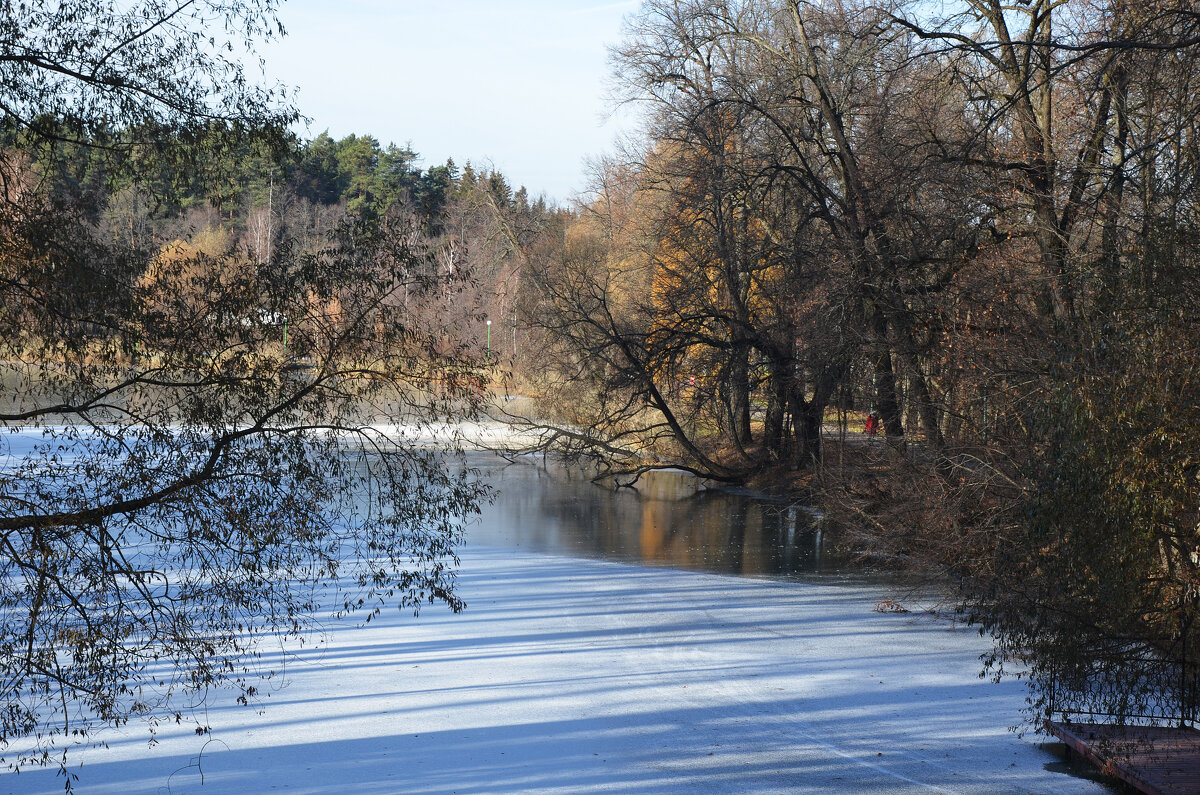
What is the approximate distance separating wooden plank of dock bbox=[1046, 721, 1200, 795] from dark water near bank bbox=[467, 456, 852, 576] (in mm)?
7106

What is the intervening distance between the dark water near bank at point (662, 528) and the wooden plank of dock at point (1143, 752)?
23.3ft

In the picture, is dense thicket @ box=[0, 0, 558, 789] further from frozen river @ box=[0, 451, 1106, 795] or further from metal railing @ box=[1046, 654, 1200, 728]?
metal railing @ box=[1046, 654, 1200, 728]

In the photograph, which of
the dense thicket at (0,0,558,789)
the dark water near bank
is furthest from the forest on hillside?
the dark water near bank

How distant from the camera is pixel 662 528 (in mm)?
17797

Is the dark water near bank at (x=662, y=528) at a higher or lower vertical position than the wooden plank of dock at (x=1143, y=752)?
higher

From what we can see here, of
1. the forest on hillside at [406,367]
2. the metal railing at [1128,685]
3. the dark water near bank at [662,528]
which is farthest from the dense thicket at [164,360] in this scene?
the dark water near bank at [662,528]

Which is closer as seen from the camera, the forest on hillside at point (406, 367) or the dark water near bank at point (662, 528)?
the forest on hillside at point (406, 367)

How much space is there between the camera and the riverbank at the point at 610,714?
23.3 feet

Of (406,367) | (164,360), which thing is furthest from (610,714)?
(164,360)

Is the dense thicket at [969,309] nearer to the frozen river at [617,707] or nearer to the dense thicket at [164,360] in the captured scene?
the frozen river at [617,707]

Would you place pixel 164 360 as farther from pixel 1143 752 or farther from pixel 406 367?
pixel 1143 752

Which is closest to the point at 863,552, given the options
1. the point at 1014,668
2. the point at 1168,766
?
the point at 1014,668

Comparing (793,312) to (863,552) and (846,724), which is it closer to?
(863,552)

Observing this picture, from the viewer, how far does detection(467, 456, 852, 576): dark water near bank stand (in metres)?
15.3
